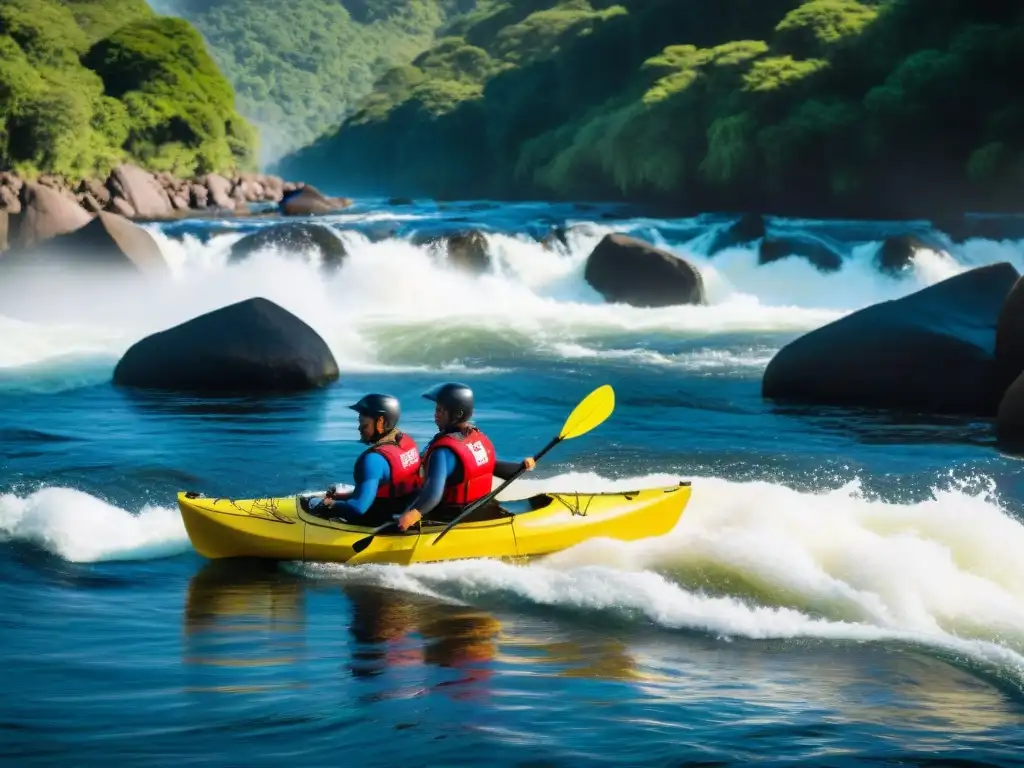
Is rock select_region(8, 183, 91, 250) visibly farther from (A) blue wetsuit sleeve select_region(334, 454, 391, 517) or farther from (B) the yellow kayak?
(A) blue wetsuit sleeve select_region(334, 454, 391, 517)

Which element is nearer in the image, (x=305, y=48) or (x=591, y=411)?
(x=591, y=411)

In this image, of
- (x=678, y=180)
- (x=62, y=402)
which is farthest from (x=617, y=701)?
(x=678, y=180)

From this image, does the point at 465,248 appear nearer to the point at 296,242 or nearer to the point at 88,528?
the point at 296,242

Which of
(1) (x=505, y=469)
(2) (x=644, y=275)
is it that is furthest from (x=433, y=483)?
(2) (x=644, y=275)

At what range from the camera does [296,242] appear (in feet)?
84.1

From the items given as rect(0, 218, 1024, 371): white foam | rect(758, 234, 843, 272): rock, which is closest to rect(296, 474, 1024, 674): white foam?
rect(0, 218, 1024, 371): white foam

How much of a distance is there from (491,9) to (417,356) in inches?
3994

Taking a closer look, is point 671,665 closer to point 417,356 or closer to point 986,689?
point 986,689

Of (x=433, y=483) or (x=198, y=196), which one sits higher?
(x=198, y=196)

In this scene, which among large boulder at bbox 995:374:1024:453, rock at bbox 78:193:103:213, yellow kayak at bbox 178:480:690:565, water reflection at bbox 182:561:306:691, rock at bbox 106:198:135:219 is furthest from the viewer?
rock at bbox 78:193:103:213

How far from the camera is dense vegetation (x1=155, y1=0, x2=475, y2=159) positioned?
165375mm

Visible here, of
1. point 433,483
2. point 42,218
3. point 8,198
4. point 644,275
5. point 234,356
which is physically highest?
Answer: point 8,198

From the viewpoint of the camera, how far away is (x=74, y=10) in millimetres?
74938

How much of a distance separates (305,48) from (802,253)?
158 metres
